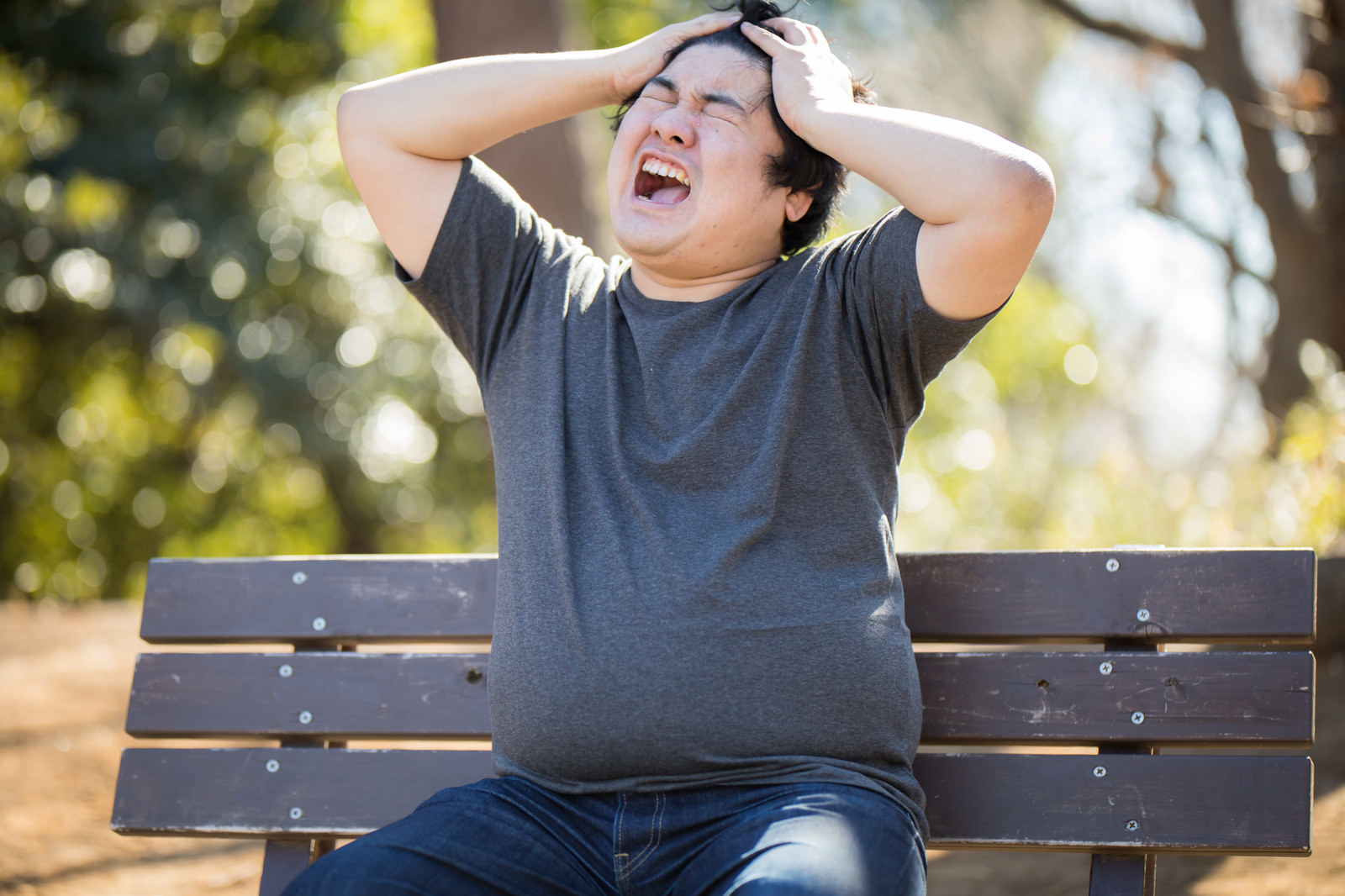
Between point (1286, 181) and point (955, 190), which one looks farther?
point (1286, 181)

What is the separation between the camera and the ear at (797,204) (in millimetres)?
2238

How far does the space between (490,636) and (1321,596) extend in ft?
10.7

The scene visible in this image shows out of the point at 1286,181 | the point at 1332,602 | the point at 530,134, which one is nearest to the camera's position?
the point at 1332,602

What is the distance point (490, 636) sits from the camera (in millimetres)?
2416

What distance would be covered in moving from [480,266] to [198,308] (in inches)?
A: 368

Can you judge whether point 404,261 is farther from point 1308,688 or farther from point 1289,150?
point 1289,150

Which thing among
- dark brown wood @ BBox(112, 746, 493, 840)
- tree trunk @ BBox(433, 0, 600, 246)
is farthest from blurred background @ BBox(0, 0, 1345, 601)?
dark brown wood @ BBox(112, 746, 493, 840)

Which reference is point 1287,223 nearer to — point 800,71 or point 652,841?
point 800,71

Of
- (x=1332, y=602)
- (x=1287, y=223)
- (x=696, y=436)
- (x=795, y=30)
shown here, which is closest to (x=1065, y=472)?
(x=1287, y=223)

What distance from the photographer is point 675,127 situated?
2.12 metres

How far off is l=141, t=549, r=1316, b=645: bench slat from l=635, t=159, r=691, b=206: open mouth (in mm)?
813

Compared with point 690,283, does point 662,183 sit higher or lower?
higher

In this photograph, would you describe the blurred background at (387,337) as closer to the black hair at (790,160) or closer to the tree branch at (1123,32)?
the tree branch at (1123,32)

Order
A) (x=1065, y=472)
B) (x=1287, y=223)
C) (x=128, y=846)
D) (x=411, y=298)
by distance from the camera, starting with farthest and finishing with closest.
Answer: (x=411, y=298) → (x=1065, y=472) → (x=1287, y=223) → (x=128, y=846)
